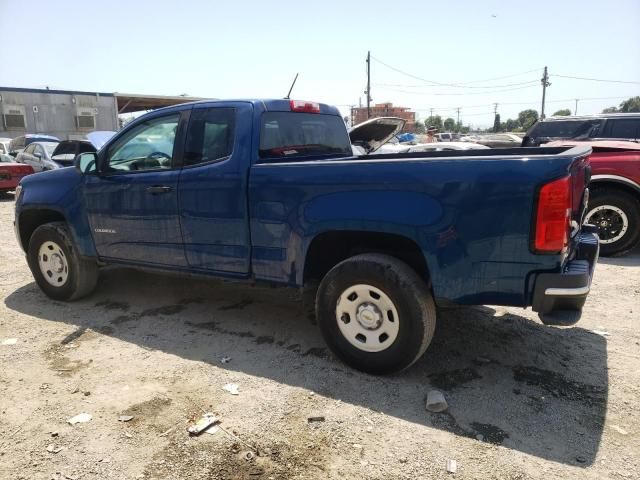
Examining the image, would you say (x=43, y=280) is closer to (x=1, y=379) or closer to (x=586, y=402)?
(x=1, y=379)

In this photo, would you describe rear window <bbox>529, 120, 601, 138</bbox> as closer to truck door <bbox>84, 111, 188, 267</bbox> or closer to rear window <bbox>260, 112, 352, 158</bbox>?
rear window <bbox>260, 112, 352, 158</bbox>

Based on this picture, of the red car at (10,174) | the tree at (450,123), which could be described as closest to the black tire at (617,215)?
the red car at (10,174)

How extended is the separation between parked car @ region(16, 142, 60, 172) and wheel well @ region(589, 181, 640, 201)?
1337cm

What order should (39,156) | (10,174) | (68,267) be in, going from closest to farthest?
(68,267)
(10,174)
(39,156)

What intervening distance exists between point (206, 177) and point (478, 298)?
7.37ft

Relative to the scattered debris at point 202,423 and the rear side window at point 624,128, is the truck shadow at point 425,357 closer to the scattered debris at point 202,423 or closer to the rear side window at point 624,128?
the scattered debris at point 202,423

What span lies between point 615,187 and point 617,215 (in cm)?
38

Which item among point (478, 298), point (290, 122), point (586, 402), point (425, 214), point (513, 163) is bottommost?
point (586, 402)

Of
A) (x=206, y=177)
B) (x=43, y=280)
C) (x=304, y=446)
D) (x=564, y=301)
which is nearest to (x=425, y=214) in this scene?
(x=564, y=301)

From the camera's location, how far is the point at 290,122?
4.24 m

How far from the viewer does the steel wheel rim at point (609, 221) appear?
659 cm

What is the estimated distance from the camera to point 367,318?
10.9 ft

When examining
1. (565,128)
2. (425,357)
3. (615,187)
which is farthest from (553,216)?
(565,128)

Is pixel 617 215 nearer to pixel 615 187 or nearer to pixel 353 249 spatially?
pixel 615 187
